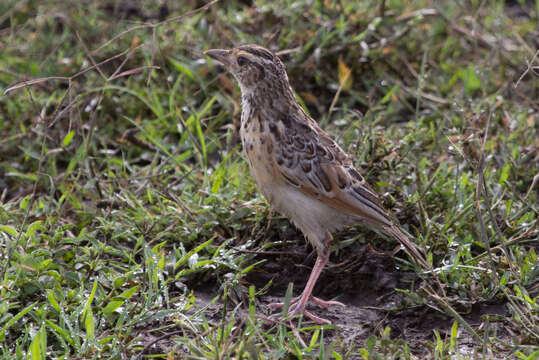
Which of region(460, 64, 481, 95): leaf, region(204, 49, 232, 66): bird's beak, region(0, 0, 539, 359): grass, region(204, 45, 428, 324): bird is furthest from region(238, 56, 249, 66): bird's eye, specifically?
region(460, 64, 481, 95): leaf

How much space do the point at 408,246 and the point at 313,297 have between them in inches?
27.6

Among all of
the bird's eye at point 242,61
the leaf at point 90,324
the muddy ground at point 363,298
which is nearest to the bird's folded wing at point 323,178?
the muddy ground at point 363,298

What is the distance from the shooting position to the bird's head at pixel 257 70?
15.9 feet

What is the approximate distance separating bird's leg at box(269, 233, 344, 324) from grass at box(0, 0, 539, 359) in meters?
0.11

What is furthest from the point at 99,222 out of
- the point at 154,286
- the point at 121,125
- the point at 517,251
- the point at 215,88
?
the point at 517,251

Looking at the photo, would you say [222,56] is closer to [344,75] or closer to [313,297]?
[313,297]

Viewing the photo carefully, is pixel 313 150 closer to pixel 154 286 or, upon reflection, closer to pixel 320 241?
pixel 320 241

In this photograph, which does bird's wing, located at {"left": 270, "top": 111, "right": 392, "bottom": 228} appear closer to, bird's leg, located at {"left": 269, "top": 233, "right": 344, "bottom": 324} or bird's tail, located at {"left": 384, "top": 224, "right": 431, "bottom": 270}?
bird's tail, located at {"left": 384, "top": 224, "right": 431, "bottom": 270}

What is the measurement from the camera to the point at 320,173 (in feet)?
15.5

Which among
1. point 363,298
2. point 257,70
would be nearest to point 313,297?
point 363,298

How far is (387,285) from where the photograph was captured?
4754 millimetres

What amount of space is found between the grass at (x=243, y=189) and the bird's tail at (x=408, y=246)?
0.11 meters

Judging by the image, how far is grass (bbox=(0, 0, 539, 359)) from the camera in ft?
13.7

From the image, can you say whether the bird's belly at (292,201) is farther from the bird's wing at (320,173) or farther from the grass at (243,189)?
the grass at (243,189)
